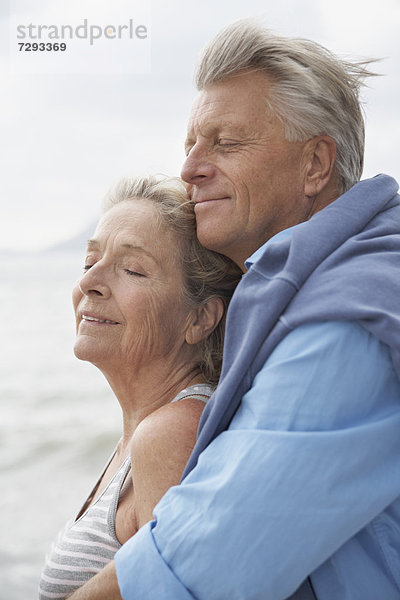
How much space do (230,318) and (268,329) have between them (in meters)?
0.13

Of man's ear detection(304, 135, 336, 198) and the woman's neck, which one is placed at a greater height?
man's ear detection(304, 135, 336, 198)

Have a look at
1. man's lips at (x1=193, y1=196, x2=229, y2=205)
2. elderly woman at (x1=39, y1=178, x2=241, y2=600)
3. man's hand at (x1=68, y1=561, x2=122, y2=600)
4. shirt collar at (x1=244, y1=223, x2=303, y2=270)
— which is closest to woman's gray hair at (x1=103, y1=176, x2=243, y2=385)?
elderly woman at (x1=39, y1=178, x2=241, y2=600)

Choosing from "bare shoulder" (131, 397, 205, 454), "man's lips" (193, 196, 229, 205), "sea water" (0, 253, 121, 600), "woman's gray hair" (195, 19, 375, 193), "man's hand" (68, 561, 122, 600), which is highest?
"woman's gray hair" (195, 19, 375, 193)

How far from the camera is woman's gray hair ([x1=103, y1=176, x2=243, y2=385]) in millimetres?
2262

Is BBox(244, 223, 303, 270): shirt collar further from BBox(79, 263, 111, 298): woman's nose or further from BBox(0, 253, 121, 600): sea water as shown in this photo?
BBox(0, 253, 121, 600): sea water

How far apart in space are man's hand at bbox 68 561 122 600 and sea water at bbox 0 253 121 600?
352 centimetres

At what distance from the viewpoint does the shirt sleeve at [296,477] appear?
A: 1.35 meters

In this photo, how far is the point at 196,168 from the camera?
2.12m

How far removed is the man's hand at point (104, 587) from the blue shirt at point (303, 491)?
0.25 metres

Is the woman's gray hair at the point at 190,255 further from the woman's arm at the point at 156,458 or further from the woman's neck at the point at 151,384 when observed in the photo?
the woman's arm at the point at 156,458

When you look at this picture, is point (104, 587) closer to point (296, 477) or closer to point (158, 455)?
point (158, 455)

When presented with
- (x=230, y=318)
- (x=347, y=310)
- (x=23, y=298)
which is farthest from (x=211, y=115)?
(x=23, y=298)

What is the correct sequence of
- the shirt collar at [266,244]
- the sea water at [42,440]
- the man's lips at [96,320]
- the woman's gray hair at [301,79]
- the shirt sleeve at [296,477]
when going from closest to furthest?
the shirt sleeve at [296,477], the shirt collar at [266,244], the woman's gray hair at [301,79], the man's lips at [96,320], the sea water at [42,440]

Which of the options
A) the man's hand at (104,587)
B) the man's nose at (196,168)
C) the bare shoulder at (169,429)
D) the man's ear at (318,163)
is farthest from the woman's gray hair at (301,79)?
the man's hand at (104,587)
